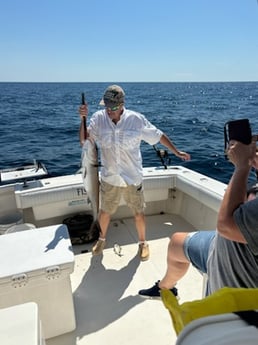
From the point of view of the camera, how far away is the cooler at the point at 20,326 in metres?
1.28

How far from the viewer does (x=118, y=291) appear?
2.64 metres

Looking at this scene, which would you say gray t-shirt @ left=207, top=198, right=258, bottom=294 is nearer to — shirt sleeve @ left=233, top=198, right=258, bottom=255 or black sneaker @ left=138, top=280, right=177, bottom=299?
shirt sleeve @ left=233, top=198, right=258, bottom=255

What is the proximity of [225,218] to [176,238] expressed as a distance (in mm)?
774

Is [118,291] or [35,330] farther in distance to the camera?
[118,291]

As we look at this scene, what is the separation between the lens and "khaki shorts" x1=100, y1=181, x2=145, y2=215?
2.99m

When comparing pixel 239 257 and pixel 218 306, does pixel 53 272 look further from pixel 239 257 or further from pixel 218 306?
pixel 218 306

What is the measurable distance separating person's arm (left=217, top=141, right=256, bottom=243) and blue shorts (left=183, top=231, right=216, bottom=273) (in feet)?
1.51

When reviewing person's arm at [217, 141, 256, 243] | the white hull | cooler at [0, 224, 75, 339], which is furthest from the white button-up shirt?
person's arm at [217, 141, 256, 243]

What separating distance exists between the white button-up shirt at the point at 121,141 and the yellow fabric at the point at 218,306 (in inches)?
85.9

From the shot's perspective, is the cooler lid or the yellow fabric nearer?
the yellow fabric

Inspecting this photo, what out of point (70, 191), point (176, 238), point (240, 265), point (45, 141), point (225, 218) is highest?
point (225, 218)

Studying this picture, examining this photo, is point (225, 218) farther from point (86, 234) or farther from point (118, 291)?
point (86, 234)

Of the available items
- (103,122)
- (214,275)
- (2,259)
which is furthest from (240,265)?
(103,122)

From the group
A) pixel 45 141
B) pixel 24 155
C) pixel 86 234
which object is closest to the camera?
pixel 86 234
